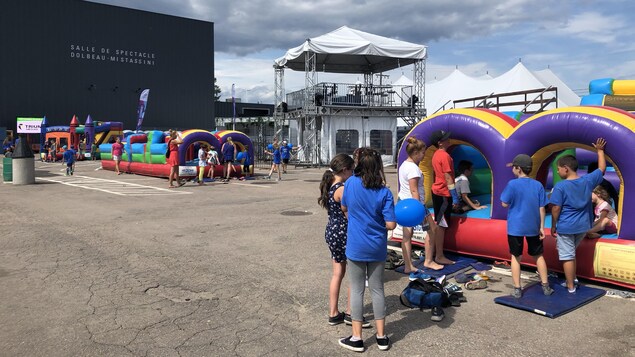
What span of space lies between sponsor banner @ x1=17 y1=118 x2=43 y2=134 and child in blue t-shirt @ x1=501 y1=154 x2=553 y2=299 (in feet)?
134

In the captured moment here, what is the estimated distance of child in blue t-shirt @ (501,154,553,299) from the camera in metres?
4.77

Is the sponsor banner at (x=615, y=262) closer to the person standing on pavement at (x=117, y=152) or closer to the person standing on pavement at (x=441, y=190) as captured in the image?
the person standing on pavement at (x=441, y=190)

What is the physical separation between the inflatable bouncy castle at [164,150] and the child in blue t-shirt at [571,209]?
43.9ft

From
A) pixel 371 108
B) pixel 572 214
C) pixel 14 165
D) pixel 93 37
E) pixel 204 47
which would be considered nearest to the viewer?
pixel 572 214

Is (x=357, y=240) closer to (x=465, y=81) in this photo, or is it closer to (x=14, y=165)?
(x=14, y=165)

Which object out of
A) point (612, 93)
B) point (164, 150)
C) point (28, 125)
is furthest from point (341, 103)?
point (28, 125)

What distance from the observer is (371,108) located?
2472 centimetres

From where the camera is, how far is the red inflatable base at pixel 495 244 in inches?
205

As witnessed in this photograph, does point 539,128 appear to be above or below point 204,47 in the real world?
below

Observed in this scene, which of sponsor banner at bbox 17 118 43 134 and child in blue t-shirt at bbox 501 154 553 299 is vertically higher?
sponsor banner at bbox 17 118 43 134

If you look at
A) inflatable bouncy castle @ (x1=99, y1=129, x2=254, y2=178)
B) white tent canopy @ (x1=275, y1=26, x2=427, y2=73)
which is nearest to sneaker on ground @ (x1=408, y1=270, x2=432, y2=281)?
inflatable bouncy castle @ (x1=99, y1=129, x2=254, y2=178)

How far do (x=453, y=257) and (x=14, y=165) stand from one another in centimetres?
1477

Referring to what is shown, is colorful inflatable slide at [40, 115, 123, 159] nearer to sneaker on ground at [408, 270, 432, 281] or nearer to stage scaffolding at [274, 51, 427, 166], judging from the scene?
stage scaffolding at [274, 51, 427, 166]

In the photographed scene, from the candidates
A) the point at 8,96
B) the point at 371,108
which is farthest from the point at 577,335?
the point at 8,96
